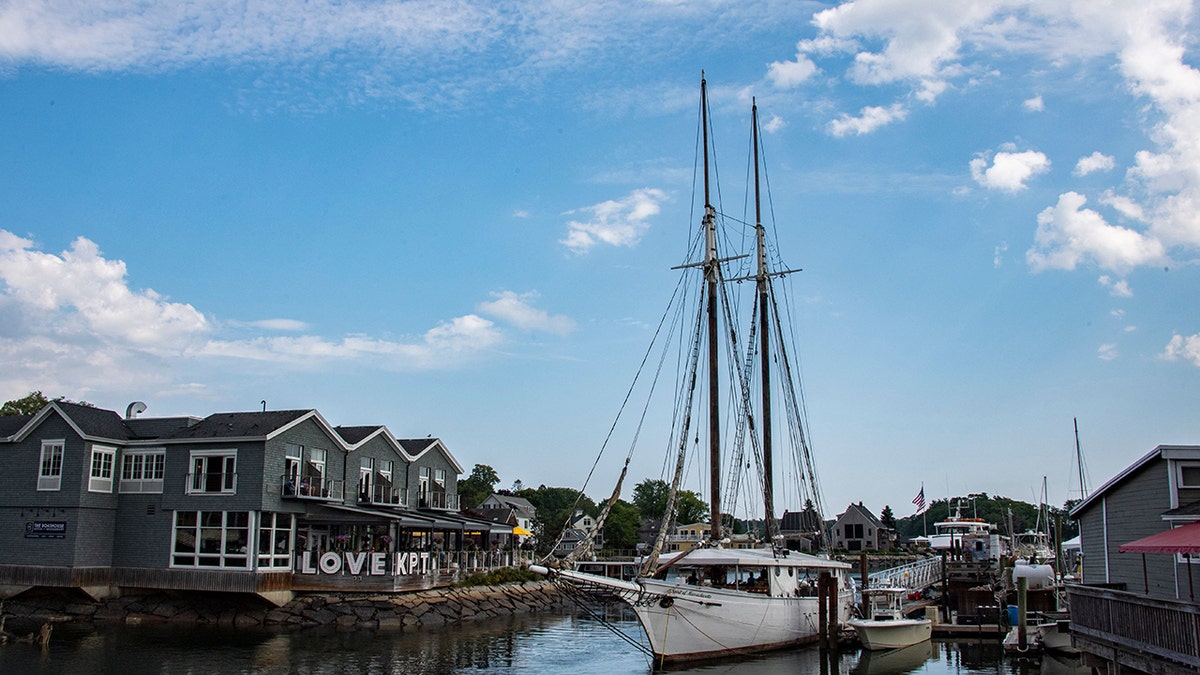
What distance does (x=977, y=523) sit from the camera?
7181 centimetres

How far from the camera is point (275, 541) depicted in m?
Answer: 41.1

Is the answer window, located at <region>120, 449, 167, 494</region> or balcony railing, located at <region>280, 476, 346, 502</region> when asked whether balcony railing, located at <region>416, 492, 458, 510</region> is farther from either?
window, located at <region>120, 449, 167, 494</region>

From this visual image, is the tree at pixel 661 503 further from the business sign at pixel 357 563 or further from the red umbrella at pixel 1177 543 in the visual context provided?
the red umbrella at pixel 1177 543

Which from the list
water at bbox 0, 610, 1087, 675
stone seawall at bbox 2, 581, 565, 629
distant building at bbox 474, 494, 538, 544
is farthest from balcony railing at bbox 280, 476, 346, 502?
distant building at bbox 474, 494, 538, 544

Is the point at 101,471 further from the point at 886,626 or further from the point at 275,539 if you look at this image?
the point at 886,626

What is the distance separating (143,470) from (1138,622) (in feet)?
131

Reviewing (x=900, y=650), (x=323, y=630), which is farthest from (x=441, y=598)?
(x=900, y=650)

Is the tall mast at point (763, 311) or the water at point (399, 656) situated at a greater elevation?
the tall mast at point (763, 311)

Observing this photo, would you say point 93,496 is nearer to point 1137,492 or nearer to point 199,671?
point 199,671

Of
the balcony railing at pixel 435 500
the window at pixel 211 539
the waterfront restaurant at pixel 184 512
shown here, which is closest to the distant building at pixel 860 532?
the balcony railing at pixel 435 500

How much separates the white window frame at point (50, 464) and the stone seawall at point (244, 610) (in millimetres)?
4920

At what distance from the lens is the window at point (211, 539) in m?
39.9

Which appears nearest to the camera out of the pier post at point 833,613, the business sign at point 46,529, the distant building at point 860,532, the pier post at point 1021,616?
the pier post at point 1021,616

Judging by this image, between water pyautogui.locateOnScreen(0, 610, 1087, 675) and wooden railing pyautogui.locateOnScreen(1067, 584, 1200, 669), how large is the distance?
31.4 ft
